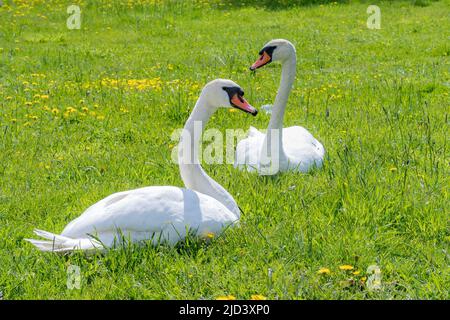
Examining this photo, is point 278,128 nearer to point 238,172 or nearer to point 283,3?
point 238,172

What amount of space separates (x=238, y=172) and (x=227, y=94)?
1188 mm

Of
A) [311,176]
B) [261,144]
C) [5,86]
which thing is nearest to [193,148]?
[311,176]

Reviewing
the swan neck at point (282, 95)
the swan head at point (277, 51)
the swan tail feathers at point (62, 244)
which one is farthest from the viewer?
the swan head at point (277, 51)

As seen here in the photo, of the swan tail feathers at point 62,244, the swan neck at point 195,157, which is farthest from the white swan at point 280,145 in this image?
the swan tail feathers at point 62,244

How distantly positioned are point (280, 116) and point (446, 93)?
338 cm

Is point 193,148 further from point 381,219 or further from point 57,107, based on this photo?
point 57,107

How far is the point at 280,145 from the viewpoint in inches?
225

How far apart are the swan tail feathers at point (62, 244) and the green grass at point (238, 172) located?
7 cm

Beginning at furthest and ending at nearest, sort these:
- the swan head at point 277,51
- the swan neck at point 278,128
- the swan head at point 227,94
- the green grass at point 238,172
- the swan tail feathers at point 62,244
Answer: the swan head at point 277,51
the swan neck at point 278,128
the swan head at point 227,94
the swan tail feathers at point 62,244
the green grass at point 238,172

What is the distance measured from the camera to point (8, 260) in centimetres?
400

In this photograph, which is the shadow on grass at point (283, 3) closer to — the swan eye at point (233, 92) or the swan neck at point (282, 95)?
the swan neck at point (282, 95)

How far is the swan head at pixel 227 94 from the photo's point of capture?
455cm

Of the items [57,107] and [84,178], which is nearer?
[84,178]

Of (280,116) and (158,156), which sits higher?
(280,116)
